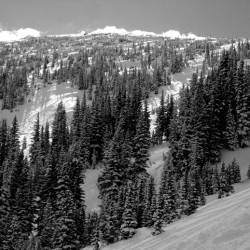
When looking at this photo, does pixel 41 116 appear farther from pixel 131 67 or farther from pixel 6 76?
pixel 131 67

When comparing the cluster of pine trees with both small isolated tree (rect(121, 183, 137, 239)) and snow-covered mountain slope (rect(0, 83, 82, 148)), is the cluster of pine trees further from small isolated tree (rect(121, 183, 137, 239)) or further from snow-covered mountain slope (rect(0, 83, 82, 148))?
snow-covered mountain slope (rect(0, 83, 82, 148))

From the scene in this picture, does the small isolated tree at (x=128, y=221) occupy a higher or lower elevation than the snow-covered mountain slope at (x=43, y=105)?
lower

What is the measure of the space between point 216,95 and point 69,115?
7610 centimetres

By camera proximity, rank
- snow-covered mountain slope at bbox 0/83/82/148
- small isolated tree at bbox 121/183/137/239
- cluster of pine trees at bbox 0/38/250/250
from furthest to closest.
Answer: snow-covered mountain slope at bbox 0/83/82/148, cluster of pine trees at bbox 0/38/250/250, small isolated tree at bbox 121/183/137/239

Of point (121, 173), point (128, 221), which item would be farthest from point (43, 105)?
point (128, 221)

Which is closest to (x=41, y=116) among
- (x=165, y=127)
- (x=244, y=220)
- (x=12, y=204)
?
(x=165, y=127)

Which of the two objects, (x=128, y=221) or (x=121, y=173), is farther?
(x=121, y=173)

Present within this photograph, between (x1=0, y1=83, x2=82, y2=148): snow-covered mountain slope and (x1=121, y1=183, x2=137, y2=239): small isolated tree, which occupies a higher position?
(x1=0, y1=83, x2=82, y2=148): snow-covered mountain slope

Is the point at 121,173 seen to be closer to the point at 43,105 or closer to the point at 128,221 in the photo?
the point at 128,221

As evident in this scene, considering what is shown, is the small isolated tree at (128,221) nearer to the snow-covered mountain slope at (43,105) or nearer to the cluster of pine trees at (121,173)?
the cluster of pine trees at (121,173)

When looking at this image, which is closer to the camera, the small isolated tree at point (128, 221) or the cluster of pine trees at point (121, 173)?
the small isolated tree at point (128, 221)

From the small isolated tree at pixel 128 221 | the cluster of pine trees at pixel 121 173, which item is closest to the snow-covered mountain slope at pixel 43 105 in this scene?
the cluster of pine trees at pixel 121 173

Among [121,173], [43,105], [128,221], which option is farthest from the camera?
[43,105]

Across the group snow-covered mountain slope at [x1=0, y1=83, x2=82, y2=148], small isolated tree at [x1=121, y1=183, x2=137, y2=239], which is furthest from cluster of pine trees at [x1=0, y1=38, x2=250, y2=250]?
snow-covered mountain slope at [x1=0, y1=83, x2=82, y2=148]
